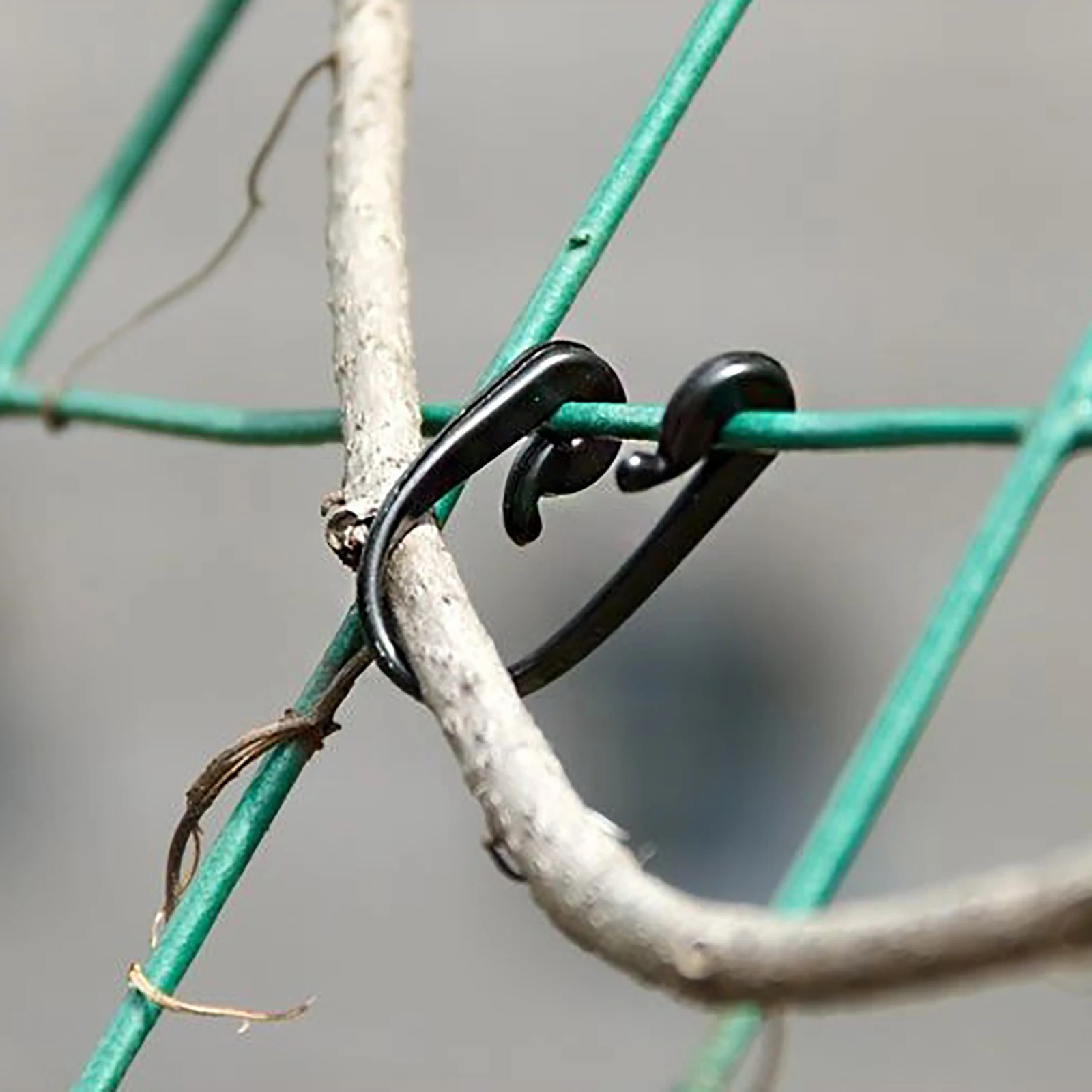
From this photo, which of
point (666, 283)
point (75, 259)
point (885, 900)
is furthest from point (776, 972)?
point (666, 283)

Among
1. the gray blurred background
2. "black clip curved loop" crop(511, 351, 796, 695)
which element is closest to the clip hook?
"black clip curved loop" crop(511, 351, 796, 695)

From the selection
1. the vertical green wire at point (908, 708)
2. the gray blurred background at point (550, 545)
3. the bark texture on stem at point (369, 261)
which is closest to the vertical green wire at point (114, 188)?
the bark texture on stem at point (369, 261)

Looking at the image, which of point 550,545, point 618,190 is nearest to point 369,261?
point 618,190

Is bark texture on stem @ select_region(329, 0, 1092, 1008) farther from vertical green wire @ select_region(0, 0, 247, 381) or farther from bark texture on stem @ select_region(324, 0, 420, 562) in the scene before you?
vertical green wire @ select_region(0, 0, 247, 381)

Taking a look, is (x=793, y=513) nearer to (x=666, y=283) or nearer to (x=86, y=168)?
(x=666, y=283)

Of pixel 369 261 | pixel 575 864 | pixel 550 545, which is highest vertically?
pixel 550 545

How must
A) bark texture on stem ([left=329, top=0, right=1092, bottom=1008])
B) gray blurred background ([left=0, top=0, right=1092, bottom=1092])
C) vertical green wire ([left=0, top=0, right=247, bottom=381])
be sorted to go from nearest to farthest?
bark texture on stem ([left=329, top=0, right=1092, bottom=1008]), vertical green wire ([left=0, top=0, right=247, bottom=381]), gray blurred background ([left=0, top=0, right=1092, bottom=1092])

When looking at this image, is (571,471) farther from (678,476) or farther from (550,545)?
(550,545)
